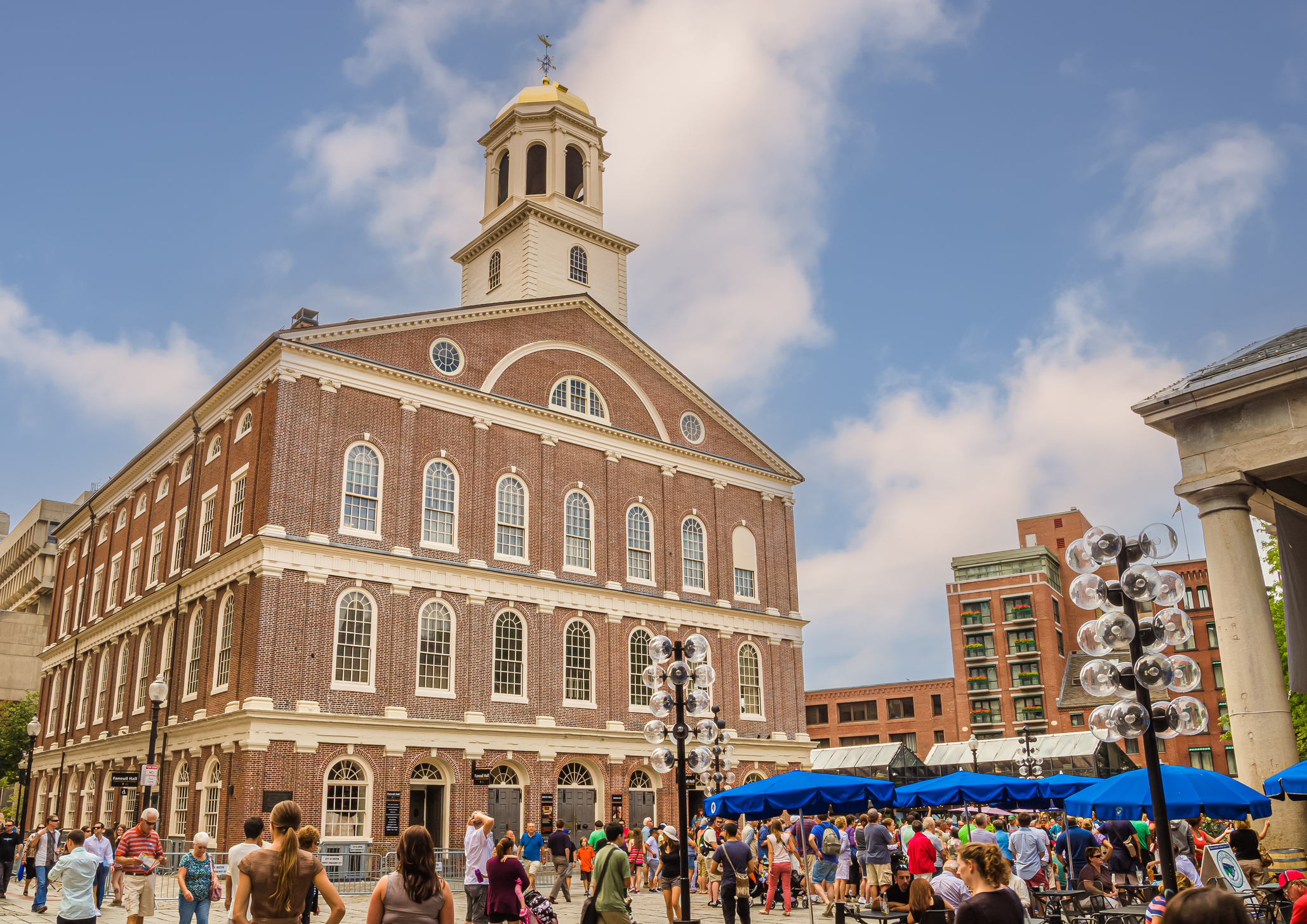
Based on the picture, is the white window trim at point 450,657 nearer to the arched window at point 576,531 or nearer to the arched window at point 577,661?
the arched window at point 577,661

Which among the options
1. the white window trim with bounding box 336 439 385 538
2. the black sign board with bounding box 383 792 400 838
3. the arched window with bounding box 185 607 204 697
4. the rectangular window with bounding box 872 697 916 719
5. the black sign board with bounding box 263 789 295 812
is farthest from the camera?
the rectangular window with bounding box 872 697 916 719

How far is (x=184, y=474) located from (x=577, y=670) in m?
17.1

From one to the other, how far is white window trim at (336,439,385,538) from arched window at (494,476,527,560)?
14.0 ft

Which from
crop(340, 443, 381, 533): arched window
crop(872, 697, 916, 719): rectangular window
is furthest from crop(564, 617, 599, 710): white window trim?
crop(872, 697, 916, 719): rectangular window

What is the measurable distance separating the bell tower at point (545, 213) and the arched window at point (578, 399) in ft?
16.9

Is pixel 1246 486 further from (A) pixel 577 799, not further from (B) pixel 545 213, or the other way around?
(B) pixel 545 213

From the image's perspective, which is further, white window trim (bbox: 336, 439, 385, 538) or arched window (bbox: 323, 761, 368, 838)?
white window trim (bbox: 336, 439, 385, 538)

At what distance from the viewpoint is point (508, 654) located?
119 feet

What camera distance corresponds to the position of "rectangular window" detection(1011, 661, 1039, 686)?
3184 inches

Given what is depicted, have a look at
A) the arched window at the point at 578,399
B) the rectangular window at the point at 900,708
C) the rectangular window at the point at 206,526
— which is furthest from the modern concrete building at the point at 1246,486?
the rectangular window at the point at 900,708

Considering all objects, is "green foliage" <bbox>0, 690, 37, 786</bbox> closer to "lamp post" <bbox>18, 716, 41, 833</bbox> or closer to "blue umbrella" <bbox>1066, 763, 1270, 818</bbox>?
"lamp post" <bbox>18, 716, 41, 833</bbox>

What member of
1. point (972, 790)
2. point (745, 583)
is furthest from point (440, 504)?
point (972, 790)

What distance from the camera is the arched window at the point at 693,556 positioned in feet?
141

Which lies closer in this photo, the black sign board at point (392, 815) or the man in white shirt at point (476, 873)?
the man in white shirt at point (476, 873)
